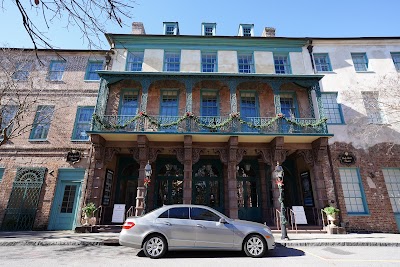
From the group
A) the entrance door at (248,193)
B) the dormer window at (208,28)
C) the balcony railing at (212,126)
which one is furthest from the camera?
the dormer window at (208,28)

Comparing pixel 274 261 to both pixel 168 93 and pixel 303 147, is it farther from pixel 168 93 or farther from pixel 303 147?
pixel 168 93

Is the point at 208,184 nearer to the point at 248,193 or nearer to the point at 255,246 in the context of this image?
the point at 248,193

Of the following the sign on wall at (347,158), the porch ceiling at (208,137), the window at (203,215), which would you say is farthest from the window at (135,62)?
the sign on wall at (347,158)

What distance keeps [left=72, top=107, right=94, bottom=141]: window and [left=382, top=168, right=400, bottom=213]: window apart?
60.4ft

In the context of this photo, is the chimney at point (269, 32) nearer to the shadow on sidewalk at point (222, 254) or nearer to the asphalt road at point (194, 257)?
the asphalt road at point (194, 257)

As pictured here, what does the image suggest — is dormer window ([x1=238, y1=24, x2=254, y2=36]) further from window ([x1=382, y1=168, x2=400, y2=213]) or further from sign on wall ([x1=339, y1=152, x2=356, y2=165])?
window ([x1=382, y1=168, x2=400, y2=213])

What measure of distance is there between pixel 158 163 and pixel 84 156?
4.50 m

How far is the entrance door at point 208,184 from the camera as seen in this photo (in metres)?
14.3

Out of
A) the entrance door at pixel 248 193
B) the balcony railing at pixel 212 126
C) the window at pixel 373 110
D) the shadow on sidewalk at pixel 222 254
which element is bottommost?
the shadow on sidewalk at pixel 222 254

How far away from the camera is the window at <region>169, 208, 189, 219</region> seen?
22.4ft

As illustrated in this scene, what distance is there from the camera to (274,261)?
608 centimetres

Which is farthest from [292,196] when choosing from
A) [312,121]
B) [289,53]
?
[289,53]

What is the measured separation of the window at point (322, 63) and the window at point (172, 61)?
9705 millimetres

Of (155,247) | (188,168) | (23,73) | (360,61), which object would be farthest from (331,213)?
(23,73)
